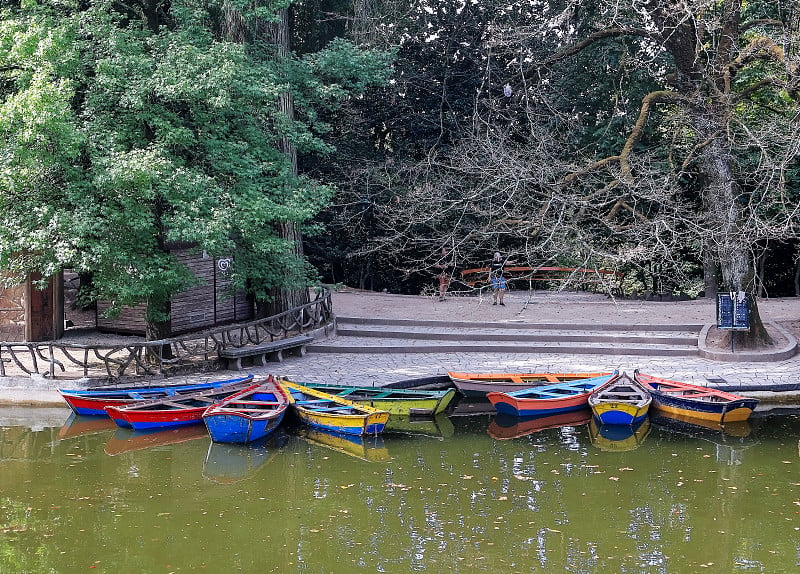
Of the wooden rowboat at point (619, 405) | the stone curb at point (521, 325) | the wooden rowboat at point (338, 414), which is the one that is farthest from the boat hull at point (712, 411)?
the stone curb at point (521, 325)

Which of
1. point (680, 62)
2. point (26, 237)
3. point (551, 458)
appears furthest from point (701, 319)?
point (26, 237)

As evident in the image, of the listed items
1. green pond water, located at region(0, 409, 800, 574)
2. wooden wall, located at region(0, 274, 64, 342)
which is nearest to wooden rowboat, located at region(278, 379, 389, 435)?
green pond water, located at region(0, 409, 800, 574)

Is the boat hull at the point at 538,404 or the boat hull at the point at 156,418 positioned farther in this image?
the boat hull at the point at 538,404

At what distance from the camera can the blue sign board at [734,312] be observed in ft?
58.0

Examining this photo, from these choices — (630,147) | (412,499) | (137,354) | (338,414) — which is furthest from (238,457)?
(630,147)

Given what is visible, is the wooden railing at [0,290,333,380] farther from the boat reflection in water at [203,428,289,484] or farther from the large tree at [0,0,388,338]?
the boat reflection in water at [203,428,289,484]

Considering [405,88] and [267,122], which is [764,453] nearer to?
[267,122]

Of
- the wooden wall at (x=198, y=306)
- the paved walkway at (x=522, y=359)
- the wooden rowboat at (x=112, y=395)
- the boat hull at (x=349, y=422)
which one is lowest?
the boat hull at (x=349, y=422)

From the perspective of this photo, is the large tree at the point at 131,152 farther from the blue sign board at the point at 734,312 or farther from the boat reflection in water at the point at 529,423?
the blue sign board at the point at 734,312

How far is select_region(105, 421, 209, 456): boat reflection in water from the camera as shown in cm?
1377

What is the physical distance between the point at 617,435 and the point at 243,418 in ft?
19.5

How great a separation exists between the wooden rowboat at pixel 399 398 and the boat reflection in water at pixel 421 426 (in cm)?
13

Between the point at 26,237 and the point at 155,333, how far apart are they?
3549mm

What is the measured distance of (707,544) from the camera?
32.4 ft
